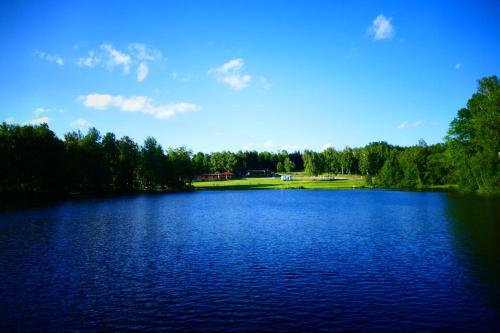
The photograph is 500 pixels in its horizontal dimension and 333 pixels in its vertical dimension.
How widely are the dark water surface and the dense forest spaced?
218 ft

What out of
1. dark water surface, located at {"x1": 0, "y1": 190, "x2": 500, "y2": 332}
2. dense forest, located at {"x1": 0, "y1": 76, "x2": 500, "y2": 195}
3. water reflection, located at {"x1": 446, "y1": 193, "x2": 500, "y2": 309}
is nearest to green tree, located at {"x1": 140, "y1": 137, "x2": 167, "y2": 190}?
dense forest, located at {"x1": 0, "y1": 76, "x2": 500, "y2": 195}

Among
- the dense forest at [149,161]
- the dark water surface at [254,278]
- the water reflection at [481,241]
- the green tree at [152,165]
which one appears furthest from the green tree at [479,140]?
the green tree at [152,165]

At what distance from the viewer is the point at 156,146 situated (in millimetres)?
174250

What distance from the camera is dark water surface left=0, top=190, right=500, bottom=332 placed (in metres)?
20.5

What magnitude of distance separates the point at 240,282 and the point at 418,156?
143885mm

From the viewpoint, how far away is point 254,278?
28.2 m

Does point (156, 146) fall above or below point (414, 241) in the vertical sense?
above

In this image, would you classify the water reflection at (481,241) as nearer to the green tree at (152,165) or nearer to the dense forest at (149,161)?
the dense forest at (149,161)

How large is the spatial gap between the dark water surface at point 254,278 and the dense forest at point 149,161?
6660 cm

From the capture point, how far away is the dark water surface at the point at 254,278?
67.4ft

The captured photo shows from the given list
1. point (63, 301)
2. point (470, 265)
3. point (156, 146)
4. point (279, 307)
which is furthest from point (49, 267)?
point (156, 146)

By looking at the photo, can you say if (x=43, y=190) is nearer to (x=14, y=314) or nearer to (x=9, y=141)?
(x=9, y=141)

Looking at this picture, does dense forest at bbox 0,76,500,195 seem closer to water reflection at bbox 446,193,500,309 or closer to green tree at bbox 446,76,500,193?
green tree at bbox 446,76,500,193

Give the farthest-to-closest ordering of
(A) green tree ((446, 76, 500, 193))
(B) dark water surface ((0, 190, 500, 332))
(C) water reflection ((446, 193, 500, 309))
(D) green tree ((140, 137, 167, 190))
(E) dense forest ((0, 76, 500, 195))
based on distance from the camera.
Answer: (D) green tree ((140, 137, 167, 190)), (E) dense forest ((0, 76, 500, 195)), (A) green tree ((446, 76, 500, 193)), (C) water reflection ((446, 193, 500, 309)), (B) dark water surface ((0, 190, 500, 332))
